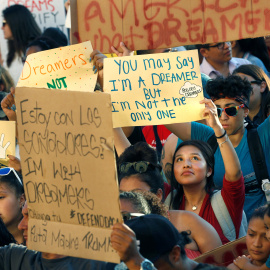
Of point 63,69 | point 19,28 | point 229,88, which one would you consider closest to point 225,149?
point 229,88

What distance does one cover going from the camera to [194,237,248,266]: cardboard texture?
12.0 feet

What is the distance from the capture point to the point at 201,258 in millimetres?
3648

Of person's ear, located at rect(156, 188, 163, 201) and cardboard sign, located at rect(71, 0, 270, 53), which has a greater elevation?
cardboard sign, located at rect(71, 0, 270, 53)

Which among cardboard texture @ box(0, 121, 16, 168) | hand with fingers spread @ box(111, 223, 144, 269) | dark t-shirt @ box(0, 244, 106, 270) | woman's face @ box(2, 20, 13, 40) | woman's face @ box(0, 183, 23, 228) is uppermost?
woman's face @ box(2, 20, 13, 40)

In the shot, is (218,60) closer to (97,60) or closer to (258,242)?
(97,60)

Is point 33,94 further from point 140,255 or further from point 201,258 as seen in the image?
point 201,258

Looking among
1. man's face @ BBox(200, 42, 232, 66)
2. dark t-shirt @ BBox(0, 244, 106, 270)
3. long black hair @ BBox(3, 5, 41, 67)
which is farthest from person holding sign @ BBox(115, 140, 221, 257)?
long black hair @ BBox(3, 5, 41, 67)

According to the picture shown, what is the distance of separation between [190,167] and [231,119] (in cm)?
50

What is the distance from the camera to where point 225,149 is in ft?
14.0

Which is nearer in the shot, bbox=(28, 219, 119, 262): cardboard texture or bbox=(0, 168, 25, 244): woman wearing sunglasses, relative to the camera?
bbox=(28, 219, 119, 262): cardboard texture

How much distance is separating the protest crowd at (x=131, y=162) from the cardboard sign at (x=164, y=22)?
0.03 metres

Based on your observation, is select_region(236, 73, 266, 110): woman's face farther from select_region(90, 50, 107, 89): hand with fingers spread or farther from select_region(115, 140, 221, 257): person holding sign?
select_region(90, 50, 107, 89): hand with fingers spread

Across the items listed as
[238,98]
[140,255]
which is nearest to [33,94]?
[140,255]

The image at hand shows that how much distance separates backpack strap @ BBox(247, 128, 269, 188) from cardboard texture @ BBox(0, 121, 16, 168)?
5.31 ft
